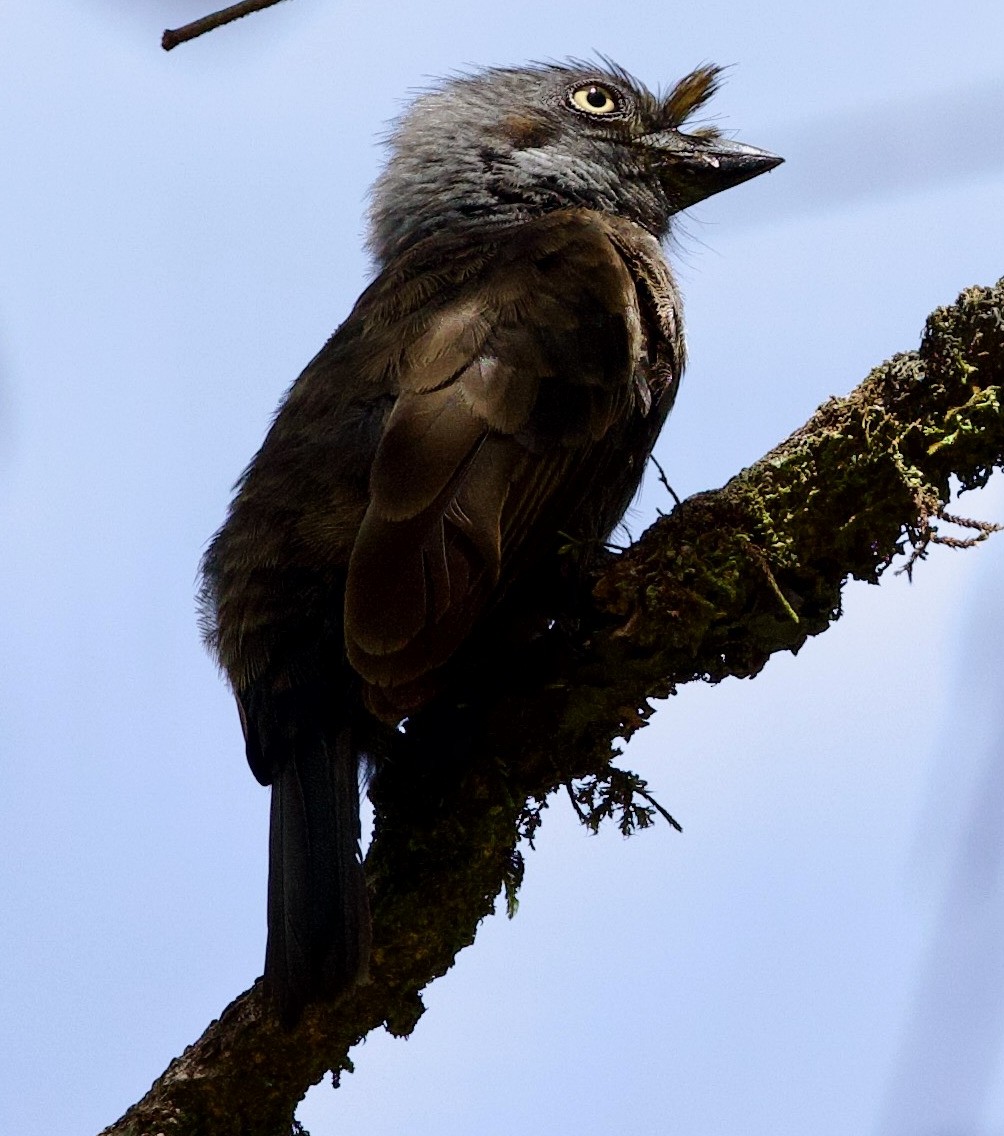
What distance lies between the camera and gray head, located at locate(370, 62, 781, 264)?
4.93 metres

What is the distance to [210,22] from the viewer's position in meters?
2.49

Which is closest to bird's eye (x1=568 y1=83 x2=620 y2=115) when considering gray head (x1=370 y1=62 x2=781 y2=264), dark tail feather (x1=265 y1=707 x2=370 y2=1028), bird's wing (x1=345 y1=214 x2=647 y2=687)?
gray head (x1=370 y1=62 x2=781 y2=264)

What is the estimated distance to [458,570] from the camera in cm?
333

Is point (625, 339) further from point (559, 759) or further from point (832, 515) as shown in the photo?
point (559, 759)

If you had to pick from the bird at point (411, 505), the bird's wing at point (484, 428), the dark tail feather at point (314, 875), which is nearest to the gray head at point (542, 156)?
the bird at point (411, 505)

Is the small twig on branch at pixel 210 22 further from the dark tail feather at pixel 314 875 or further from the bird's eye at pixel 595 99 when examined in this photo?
the bird's eye at pixel 595 99

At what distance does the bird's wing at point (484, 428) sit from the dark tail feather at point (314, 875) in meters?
0.33

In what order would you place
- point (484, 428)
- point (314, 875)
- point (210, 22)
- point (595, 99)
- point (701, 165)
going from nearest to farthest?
1. point (210, 22)
2. point (314, 875)
3. point (484, 428)
4. point (701, 165)
5. point (595, 99)

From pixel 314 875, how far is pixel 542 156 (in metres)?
2.60

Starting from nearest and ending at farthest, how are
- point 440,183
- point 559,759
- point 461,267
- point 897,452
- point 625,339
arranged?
Result: point 897,452, point 559,759, point 625,339, point 461,267, point 440,183

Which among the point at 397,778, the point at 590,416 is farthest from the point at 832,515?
the point at 397,778

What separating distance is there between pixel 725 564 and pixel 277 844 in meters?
1.12

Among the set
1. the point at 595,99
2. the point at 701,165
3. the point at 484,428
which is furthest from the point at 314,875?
the point at 595,99

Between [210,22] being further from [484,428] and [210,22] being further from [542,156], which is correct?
[542,156]
